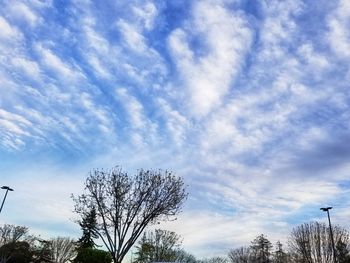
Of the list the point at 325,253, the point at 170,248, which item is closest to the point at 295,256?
the point at 325,253

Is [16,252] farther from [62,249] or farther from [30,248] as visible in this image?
[62,249]

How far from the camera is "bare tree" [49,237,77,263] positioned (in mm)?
63625

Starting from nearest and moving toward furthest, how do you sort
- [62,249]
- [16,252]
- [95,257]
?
[95,257], [16,252], [62,249]

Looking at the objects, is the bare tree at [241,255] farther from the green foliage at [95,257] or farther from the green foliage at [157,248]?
the green foliage at [95,257]

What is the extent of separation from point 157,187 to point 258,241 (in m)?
61.1

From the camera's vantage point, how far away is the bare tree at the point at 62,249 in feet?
209

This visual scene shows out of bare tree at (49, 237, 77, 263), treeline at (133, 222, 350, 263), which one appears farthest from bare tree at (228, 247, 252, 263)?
bare tree at (49, 237, 77, 263)

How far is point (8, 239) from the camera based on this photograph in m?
55.6

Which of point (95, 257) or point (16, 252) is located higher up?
point (16, 252)

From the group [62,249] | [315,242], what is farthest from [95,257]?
[62,249]

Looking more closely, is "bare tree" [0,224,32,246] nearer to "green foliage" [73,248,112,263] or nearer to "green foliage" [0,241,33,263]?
"green foliage" [0,241,33,263]

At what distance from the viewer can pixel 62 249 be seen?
64.6m

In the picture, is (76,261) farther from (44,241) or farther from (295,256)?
(44,241)

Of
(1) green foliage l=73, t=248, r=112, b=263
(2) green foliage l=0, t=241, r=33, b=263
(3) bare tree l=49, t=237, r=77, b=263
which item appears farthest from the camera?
(3) bare tree l=49, t=237, r=77, b=263
